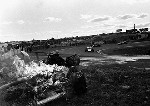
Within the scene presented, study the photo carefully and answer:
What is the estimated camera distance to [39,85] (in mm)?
10297

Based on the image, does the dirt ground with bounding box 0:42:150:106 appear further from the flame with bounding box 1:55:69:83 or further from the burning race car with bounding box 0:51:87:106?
the flame with bounding box 1:55:69:83

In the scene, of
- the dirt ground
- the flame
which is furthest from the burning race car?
the dirt ground

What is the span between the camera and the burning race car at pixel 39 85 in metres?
9.66

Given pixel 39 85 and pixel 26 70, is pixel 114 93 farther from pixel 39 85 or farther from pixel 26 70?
pixel 26 70

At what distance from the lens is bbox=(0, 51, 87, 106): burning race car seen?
9.66 metres

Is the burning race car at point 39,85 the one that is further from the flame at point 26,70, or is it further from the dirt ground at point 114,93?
the dirt ground at point 114,93

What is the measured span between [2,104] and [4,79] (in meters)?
1.93

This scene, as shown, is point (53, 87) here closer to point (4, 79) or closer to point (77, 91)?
point (77, 91)

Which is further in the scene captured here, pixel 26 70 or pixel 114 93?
pixel 26 70

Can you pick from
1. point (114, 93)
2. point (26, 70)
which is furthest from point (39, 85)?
point (114, 93)

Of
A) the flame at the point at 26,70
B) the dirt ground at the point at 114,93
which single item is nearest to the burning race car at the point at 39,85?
the flame at the point at 26,70

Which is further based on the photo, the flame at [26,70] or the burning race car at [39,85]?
the flame at [26,70]

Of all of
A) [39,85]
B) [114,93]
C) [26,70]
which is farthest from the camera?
[26,70]

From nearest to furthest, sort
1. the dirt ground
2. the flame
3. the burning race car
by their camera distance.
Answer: the dirt ground
the burning race car
the flame
